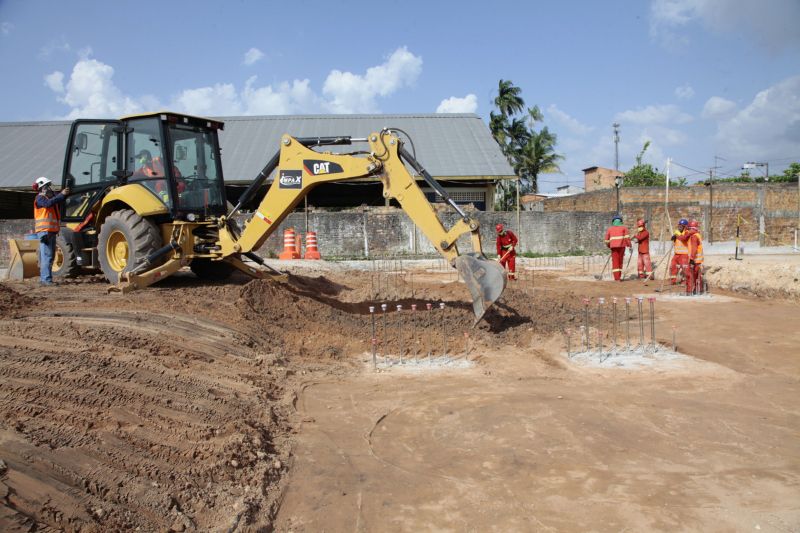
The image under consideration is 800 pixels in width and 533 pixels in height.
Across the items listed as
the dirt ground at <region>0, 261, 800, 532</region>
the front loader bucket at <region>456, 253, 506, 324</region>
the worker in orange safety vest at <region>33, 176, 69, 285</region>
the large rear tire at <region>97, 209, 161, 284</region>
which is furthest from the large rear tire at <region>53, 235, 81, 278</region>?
the front loader bucket at <region>456, 253, 506, 324</region>

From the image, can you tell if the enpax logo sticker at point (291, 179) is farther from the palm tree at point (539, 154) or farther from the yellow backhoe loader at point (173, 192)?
the palm tree at point (539, 154)

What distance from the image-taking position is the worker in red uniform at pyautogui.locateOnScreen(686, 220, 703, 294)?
41.8 feet

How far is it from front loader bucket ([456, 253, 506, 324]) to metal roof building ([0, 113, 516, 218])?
62.0ft

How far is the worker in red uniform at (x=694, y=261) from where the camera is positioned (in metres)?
12.7

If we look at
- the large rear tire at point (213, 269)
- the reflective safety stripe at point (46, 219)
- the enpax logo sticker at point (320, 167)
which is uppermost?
the enpax logo sticker at point (320, 167)

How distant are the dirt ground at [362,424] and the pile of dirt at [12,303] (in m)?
0.04

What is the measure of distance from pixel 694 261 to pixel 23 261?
13597 mm

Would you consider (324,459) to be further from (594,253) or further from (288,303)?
(594,253)

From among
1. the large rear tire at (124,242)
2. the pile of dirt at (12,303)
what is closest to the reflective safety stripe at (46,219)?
the large rear tire at (124,242)

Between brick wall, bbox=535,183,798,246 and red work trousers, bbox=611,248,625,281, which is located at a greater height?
brick wall, bbox=535,183,798,246

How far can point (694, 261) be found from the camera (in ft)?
41.8

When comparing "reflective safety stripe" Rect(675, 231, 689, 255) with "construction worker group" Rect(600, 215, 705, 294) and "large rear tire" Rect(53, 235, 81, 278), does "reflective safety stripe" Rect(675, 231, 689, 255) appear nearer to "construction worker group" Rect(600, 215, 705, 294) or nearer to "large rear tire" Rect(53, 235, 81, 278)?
"construction worker group" Rect(600, 215, 705, 294)

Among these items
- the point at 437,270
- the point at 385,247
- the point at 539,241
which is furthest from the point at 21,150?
the point at 539,241

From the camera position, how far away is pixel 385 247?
22234mm
